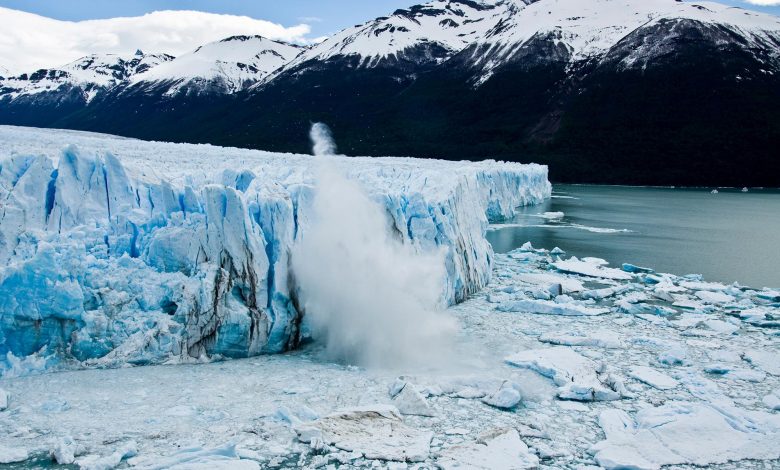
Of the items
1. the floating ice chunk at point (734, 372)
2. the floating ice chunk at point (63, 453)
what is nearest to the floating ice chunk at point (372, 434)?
the floating ice chunk at point (63, 453)

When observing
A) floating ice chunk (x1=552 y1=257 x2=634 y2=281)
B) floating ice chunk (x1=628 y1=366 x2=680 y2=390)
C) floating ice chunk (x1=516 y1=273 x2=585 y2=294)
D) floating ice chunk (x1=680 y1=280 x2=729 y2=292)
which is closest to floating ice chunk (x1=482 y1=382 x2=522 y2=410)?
floating ice chunk (x1=628 y1=366 x2=680 y2=390)

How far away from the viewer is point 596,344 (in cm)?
708

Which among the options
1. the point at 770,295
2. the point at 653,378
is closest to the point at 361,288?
the point at 653,378

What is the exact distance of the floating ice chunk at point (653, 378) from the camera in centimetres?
578

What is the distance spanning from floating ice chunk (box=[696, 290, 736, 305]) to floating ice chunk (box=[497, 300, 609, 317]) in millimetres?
2336

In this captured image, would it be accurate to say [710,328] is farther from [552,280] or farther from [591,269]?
[591,269]

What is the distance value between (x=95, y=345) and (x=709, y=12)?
8465cm

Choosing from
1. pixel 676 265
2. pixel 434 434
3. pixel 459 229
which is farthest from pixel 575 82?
pixel 434 434

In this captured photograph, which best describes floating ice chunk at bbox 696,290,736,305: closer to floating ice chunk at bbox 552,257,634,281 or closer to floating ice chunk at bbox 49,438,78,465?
floating ice chunk at bbox 552,257,634,281

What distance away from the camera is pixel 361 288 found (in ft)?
23.4

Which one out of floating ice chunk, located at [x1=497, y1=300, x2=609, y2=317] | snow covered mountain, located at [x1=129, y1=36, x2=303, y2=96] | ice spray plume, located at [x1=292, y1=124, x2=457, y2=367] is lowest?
floating ice chunk, located at [x1=497, y1=300, x2=609, y2=317]

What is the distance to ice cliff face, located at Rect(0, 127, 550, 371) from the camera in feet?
18.2

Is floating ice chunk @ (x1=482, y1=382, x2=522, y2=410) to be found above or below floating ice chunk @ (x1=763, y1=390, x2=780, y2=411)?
above

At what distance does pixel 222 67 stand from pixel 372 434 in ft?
419
